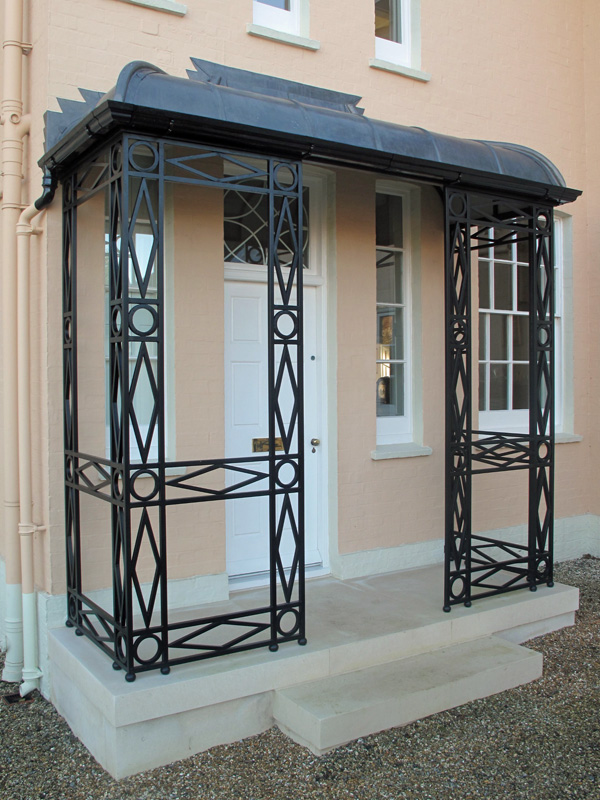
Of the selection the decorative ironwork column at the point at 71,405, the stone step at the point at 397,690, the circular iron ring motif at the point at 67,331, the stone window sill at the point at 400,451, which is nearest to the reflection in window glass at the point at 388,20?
the decorative ironwork column at the point at 71,405

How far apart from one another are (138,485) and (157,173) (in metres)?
2.15

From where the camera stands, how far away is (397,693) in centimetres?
425

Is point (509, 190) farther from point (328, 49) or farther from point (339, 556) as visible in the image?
point (339, 556)

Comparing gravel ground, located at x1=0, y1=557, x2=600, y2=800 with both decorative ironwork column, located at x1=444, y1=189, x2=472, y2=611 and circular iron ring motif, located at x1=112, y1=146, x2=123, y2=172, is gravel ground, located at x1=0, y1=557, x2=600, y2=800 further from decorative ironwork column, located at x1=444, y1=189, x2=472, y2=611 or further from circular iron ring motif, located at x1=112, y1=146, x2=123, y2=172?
circular iron ring motif, located at x1=112, y1=146, x2=123, y2=172

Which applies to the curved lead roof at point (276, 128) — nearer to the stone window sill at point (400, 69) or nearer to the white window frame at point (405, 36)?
the stone window sill at point (400, 69)

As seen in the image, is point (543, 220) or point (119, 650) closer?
point (119, 650)

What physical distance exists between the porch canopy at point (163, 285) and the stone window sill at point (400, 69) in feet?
2.39

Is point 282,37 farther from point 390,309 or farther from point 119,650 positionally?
point 119,650

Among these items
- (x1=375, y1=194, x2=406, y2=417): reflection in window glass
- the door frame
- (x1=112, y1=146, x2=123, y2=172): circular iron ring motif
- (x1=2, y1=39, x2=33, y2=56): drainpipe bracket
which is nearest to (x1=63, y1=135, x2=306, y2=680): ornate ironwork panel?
(x1=112, y1=146, x2=123, y2=172): circular iron ring motif

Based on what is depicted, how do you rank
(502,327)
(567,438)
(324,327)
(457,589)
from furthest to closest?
(567,438) → (502,327) → (324,327) → (457,589)

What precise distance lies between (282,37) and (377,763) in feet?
16.5

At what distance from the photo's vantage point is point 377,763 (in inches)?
152

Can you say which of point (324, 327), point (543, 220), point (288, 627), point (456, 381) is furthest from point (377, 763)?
point (543, 220)

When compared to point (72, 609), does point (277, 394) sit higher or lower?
higher
